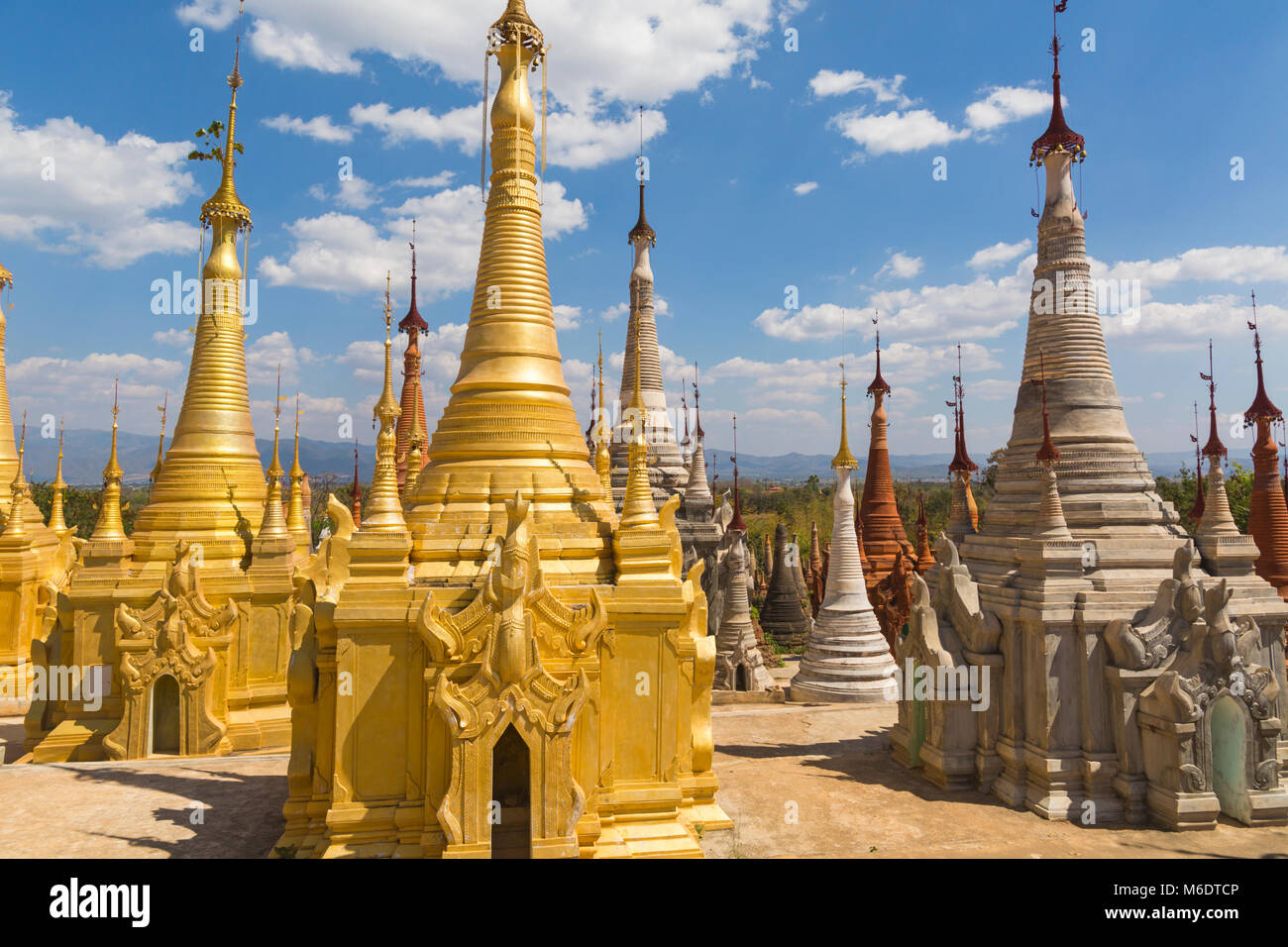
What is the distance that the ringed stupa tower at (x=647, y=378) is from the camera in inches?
1236

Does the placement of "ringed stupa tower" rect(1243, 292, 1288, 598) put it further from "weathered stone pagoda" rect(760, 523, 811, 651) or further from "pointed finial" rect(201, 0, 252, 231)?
"pointed finial" rect(201, 0, 252, 231)

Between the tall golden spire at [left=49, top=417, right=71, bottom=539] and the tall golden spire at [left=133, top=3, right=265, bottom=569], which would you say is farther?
the tall golden spire at [left=49, top=417, right=71, bottom=539]

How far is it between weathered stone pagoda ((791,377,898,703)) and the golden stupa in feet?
37.9

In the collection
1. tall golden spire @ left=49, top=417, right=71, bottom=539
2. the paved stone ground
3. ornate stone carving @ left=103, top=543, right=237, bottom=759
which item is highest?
tall golden spire @ left=49, top=417, right=71, bottom=539

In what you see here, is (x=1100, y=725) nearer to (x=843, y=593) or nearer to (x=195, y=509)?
(x=843, y=593)

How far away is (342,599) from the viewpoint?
34.4 ft

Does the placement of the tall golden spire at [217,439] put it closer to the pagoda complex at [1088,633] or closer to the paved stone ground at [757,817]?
the paved stone ground at [757,817]

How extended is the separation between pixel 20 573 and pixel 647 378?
2060cm

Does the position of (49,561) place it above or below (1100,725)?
above

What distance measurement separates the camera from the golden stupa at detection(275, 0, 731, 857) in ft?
32.2

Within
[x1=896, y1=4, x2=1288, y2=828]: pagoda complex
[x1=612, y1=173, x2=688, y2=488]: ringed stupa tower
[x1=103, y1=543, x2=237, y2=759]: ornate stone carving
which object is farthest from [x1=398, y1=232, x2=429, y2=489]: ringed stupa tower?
[x1=896, y1=4, x2=1288, y2=828]: pagoda complex

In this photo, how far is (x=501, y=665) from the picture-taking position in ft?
32.2
